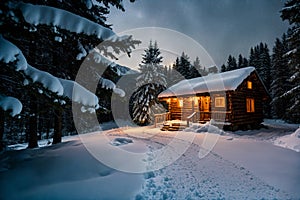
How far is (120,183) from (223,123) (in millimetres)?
14142

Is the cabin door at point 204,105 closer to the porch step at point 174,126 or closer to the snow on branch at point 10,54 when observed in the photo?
the porch step at point 174,126

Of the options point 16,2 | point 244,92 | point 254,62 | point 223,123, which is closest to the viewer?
point 16,2

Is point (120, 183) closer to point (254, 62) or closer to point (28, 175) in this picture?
point (28, 175)

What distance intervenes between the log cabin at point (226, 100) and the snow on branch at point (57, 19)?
14538mm

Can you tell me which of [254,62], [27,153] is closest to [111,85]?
[27,153]

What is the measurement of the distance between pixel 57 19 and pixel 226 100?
658 inches

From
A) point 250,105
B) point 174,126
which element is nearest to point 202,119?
point 174,126

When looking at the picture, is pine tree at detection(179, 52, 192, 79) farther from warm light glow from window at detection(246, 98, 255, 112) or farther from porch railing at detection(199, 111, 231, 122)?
porch railing at detection(199, 111, 231, 122)

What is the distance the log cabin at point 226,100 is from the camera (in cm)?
1644

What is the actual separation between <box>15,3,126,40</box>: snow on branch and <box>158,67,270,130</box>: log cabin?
14.5m

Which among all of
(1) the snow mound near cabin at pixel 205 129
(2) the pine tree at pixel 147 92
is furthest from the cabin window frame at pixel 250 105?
(2) the pine tree at pixel 147 92

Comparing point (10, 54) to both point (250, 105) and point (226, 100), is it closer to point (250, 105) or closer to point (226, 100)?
point (226, 100)

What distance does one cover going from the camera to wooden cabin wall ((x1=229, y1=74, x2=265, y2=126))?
16953mm

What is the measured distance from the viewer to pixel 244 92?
18.4 m
